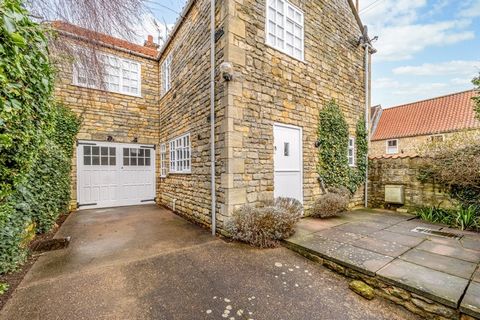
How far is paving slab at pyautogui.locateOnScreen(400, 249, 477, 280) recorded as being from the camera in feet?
7.92

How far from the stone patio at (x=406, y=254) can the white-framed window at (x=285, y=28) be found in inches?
176

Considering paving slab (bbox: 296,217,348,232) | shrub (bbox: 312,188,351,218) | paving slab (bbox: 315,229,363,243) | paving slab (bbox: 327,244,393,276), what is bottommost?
paving slab (bbox: 296,217,348,232)

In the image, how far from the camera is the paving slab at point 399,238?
342 cm

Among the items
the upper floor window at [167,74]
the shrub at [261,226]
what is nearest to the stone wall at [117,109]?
the upper floor window at [167,74]

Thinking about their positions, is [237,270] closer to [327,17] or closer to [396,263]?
[396,263]

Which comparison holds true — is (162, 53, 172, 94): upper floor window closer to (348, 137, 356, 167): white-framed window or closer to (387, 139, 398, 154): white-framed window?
(348, 137, 356, 167): white-framed window

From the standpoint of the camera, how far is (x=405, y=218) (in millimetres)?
5184

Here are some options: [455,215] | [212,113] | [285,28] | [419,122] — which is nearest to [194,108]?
[212,113]

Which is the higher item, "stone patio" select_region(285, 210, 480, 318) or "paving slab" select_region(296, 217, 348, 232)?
"stone patio" select_region(285, 210, 480, 318)

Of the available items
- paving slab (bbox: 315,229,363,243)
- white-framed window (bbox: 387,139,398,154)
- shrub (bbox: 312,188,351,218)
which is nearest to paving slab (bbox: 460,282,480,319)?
paving slab (bbox: 315,229,363,243)

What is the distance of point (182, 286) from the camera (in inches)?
96.0

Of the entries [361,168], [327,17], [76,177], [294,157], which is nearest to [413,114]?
[361,168]

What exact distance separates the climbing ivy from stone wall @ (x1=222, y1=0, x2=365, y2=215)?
0.28 meters

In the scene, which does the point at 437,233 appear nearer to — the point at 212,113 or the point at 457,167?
the point at 457,167
